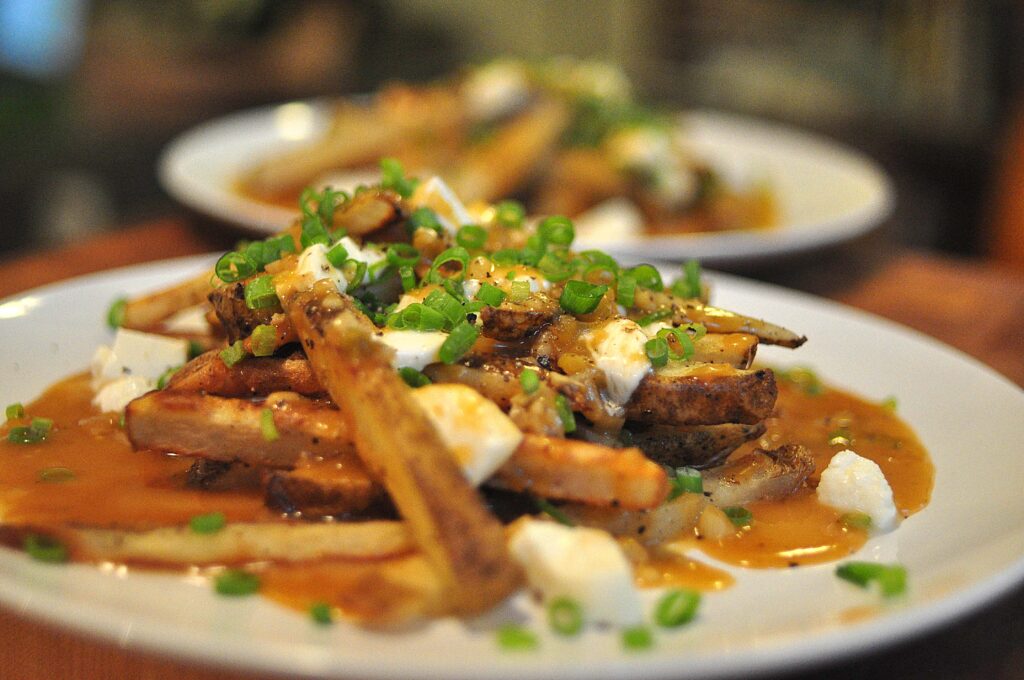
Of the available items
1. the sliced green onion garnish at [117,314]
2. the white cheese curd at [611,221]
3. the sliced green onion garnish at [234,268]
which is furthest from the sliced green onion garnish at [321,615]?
the white cheese curd at [611,221]

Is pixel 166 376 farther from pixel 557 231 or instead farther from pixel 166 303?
pixel 557 231

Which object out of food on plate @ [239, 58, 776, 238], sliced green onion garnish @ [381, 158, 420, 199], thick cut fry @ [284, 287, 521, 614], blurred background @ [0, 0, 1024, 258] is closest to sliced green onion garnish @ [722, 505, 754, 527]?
thick cut fry @ [284, 287, 521, 614]

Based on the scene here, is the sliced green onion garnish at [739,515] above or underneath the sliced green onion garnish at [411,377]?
underneath

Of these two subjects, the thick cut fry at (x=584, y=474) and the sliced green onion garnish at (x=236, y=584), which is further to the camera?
the thick cut fry at (x=584, y=474)

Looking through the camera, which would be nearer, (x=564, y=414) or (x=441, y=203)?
(x=564, y=414)

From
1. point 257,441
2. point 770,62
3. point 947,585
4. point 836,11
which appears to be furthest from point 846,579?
point 770,62

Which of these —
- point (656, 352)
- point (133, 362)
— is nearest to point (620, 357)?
point (656, 352)

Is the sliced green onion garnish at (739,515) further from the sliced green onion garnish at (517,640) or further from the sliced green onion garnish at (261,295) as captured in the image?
the sliced green onion garnish at (261,295)
